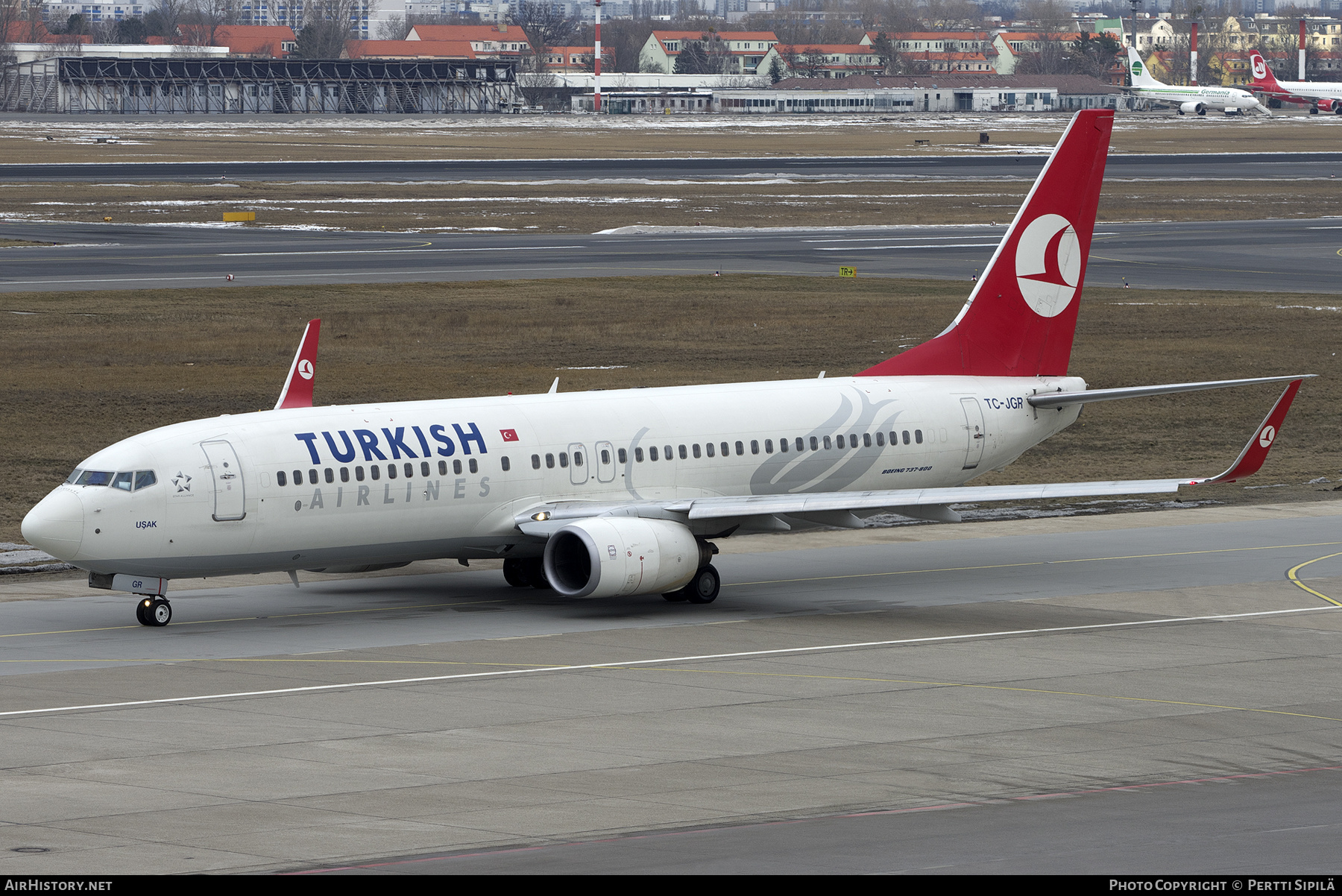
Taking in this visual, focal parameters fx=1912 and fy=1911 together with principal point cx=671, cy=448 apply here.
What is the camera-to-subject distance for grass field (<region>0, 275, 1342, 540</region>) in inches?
2089

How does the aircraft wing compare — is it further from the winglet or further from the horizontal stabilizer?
the winglet

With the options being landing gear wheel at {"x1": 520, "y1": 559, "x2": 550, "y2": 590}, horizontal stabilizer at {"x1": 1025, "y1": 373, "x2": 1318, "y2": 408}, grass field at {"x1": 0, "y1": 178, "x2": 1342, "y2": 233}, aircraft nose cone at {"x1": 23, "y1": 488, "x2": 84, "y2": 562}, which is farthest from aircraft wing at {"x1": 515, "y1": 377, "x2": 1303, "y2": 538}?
grass field at {"x1": 0, "y1": 178, "x2": 1342, "y2": 233}

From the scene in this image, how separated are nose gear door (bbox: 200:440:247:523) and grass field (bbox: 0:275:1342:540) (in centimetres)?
1081

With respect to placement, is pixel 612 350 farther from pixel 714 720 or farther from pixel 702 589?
pixel 714 720

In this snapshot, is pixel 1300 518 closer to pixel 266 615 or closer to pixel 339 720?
pixel 266 615

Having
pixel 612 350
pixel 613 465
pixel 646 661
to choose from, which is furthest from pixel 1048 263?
pixel 612 350

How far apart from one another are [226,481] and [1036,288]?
757 inches

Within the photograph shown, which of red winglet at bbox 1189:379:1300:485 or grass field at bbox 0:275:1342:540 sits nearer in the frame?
red winglet at bbox 1189:379:1300:485

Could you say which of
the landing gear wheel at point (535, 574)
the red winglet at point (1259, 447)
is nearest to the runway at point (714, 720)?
the landing gear wheel at point (535, 574)

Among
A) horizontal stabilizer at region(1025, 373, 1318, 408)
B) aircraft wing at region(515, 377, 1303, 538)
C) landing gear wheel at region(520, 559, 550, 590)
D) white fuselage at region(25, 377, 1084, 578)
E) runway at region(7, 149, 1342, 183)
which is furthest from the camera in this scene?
runway at region(7, 149, 1342, 183)

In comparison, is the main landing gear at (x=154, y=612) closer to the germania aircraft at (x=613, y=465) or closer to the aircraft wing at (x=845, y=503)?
the germania aircraft at (x=613, y=465)

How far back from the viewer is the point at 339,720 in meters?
26.8

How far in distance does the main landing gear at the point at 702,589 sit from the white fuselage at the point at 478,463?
3.05 feet

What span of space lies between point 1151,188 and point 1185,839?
444 ft
